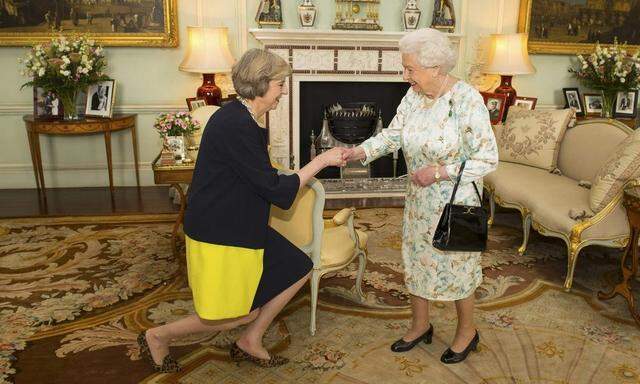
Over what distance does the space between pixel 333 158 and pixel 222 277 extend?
2.44ft

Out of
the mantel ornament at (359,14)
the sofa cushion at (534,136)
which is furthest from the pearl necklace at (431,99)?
the mantel ornament at (359,14)

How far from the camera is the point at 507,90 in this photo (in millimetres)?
5984

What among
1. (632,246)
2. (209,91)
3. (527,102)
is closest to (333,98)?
(209,91)

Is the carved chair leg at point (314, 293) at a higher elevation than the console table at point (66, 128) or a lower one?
lower

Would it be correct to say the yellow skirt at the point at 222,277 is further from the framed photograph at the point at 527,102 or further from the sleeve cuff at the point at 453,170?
the framed photograph at the point at 527,102

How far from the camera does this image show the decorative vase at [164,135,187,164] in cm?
372

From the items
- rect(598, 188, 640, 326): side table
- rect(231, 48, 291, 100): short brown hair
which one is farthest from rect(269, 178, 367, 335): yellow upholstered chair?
rect(598, 188, 640, 326): side table

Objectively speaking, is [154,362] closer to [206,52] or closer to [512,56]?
[206,52]

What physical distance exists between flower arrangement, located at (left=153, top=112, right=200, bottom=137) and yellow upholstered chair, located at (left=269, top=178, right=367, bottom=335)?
1.31 metres

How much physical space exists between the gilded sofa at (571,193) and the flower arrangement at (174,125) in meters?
2.41

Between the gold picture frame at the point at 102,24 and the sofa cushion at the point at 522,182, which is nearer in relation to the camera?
the sofa cushion at the point at 522,182

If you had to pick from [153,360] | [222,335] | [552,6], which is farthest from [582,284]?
[552,6]

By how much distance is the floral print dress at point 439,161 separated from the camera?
2385 mm

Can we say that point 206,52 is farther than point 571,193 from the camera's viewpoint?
Yes
